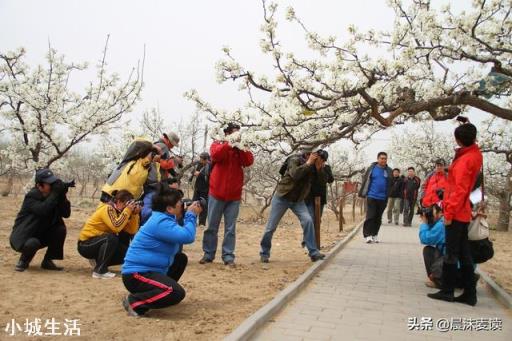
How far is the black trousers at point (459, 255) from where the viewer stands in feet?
17.1

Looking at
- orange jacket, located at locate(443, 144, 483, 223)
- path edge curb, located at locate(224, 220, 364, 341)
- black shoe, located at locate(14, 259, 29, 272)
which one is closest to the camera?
path edge curb, located at locate(224, 220, 364, 341)

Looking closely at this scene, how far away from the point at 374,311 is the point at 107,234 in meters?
3.41

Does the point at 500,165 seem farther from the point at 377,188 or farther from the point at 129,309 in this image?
the point at 129,309

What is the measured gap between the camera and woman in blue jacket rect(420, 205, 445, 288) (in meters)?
6.05

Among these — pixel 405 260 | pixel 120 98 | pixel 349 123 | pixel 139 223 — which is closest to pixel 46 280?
pixel 139 223

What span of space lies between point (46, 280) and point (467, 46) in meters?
6.30

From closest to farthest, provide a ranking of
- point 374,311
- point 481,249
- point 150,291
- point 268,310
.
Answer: point 150,291, point 268,310, point 374,311, point 481,249

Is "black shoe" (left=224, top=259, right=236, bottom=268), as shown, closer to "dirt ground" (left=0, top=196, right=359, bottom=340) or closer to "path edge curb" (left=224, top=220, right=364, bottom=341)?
"dirt ground" (left=0, top=196, right=359, bottom=340)

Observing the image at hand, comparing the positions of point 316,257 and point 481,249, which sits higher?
point 481,249

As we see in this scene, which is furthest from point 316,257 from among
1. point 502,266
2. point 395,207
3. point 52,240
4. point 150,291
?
point 395,207

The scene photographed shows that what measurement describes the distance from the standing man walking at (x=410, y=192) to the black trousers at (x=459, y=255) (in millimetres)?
11184

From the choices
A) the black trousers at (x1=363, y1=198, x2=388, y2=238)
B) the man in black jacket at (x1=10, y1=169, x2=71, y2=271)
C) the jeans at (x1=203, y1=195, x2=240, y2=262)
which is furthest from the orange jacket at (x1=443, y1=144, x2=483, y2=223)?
the black trousers at (x1=363, y1=198, x2=388, y2=238)

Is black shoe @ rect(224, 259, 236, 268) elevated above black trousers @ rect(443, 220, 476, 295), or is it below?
below

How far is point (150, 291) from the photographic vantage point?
437 cm
